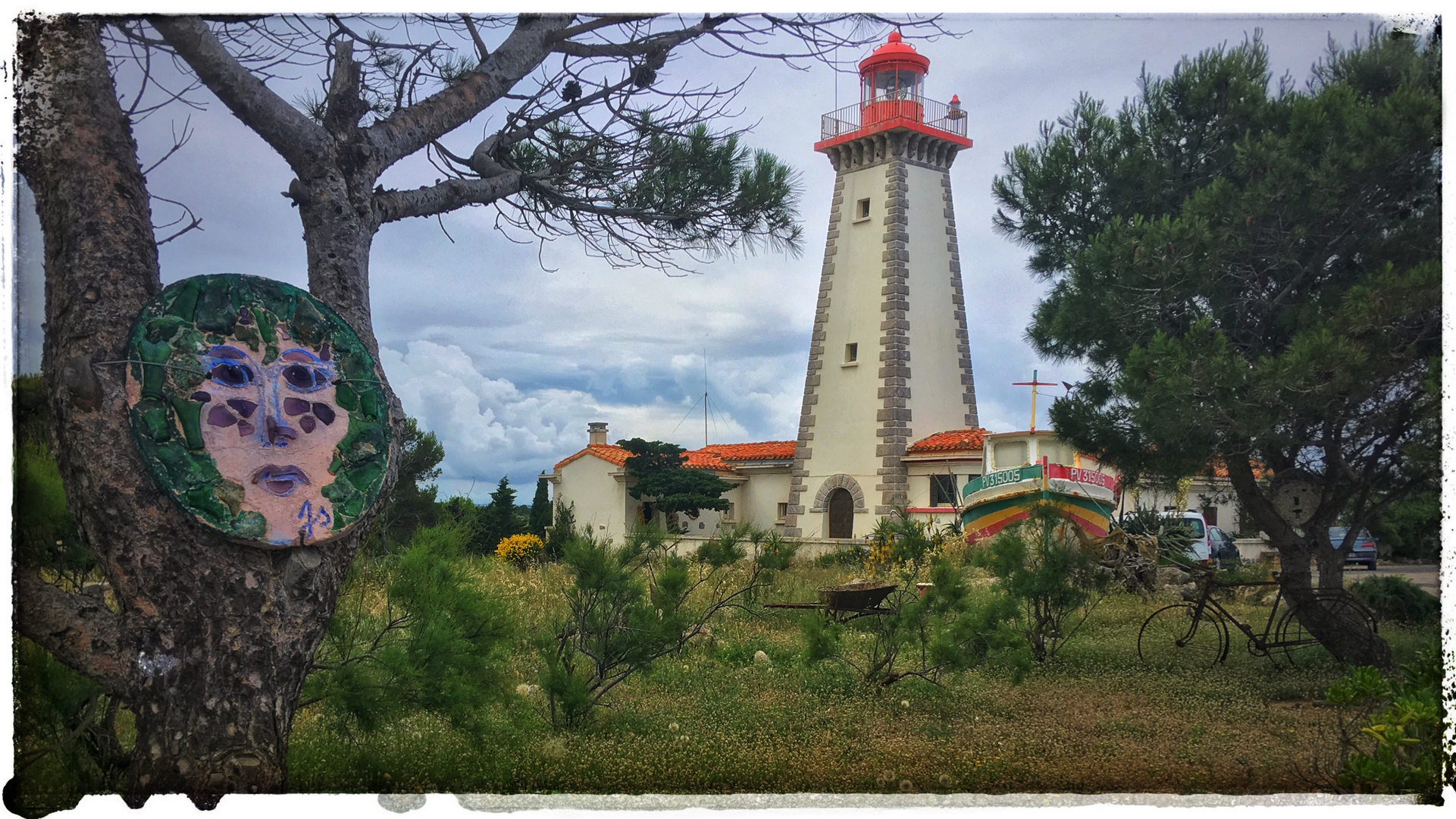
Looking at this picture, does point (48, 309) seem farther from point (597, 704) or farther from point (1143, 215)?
point (1143, 215)

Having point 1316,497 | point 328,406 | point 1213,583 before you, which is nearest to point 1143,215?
point 1316,497

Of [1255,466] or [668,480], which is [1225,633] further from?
[668,480]

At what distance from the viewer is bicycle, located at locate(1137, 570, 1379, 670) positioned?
19.3 feet

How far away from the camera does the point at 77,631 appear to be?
3365 millimetres

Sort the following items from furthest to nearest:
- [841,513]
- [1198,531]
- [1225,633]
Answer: [1198,531]
[841,513]
[1225,633]

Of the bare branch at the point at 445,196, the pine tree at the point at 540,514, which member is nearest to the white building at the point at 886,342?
the pine tree at the point at 540,514

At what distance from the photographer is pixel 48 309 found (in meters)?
3.40

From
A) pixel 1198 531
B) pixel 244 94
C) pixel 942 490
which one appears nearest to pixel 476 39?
pixel 244 94

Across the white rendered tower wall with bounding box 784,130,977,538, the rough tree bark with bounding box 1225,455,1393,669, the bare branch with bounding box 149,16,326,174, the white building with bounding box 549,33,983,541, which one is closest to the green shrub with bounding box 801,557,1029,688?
the rough tree bark with bounding box 1225,455,1393,669

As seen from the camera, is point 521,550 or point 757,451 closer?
point 521,550

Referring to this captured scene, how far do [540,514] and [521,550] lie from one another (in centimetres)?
33

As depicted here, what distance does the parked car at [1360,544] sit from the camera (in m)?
6.06

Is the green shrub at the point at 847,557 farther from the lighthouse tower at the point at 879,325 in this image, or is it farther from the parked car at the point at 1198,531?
the parked car at the point at 1198,531

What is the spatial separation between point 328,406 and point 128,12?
64.2 inches
